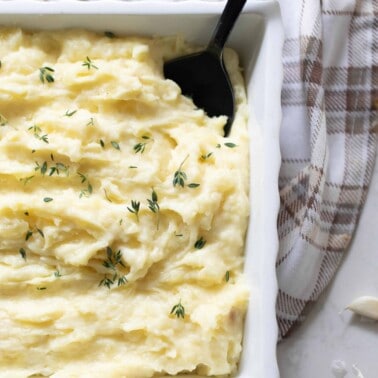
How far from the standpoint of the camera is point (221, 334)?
2.34 m

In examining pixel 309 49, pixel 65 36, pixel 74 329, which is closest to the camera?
pixel 74 329

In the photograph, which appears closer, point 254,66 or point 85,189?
point 85,189

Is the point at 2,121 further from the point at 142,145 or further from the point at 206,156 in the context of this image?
the point at 206,156

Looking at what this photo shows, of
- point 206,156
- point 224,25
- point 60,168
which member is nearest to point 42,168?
point 60,168

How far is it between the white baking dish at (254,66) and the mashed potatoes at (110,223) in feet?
0.18

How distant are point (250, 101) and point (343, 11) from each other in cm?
67

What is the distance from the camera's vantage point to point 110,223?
233 cm

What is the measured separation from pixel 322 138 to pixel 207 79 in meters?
0.58

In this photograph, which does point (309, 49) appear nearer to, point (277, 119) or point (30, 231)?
point (277, 119)

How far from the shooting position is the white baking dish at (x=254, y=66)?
2.34 metres

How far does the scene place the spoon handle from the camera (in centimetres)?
244

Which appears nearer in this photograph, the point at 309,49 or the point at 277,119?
the point at 277,119

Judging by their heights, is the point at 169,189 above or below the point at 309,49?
below

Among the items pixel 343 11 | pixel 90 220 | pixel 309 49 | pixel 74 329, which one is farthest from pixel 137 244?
pixel 343 11
